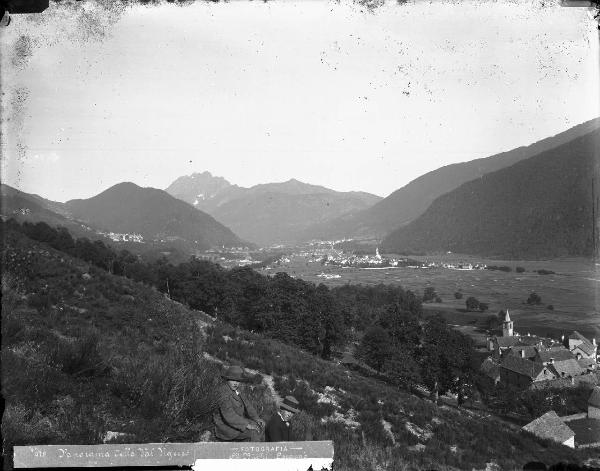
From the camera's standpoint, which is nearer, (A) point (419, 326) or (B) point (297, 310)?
(A) point (419, 326)

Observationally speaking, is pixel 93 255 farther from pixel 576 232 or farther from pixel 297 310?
pixel 576 232

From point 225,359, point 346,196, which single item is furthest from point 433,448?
point 346,196

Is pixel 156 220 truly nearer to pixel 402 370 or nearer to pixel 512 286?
pixel 512 286

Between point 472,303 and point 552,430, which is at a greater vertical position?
point 472,303

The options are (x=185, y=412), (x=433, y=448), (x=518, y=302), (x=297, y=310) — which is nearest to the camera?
(x=185, y=412)

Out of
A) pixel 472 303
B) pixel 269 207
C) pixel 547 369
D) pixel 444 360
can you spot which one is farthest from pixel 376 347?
pixel 269 207

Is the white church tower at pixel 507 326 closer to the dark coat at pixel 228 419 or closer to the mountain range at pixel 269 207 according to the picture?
the mountain range at pixel 269 207
